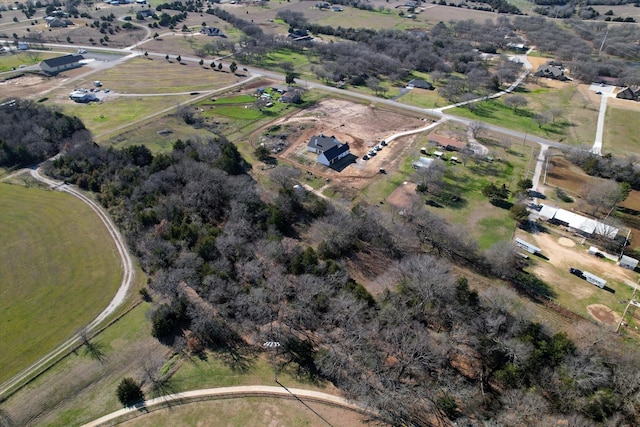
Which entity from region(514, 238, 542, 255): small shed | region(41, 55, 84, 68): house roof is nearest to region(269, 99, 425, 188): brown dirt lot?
region(514, 238, 542, 255): small shed

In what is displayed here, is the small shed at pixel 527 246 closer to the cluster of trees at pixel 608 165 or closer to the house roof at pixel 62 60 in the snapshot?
the cluster of trees at pixel 608 165

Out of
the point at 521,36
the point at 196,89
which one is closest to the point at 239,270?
the point at 196,89

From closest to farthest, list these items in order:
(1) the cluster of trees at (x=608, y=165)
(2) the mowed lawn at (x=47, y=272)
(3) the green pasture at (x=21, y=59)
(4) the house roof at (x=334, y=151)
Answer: (2) the mowed lawn at (x=47, y=272) < (1) the cluster of trees at (x=608, y=165) < (4) the house roof at (x=334, y=151) < (3) the green pasture at (x=21, y=59)

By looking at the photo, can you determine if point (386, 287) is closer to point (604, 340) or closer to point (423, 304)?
point (423, 304)

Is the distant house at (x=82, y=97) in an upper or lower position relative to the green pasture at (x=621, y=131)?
lower

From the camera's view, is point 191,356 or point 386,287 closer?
point 191,356

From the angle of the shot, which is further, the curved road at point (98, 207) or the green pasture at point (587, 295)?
the green pasture at point (587, 295)

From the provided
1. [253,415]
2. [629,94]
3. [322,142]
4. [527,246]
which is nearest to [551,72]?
[629,94]

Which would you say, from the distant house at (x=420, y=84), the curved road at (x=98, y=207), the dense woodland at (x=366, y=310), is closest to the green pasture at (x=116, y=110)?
the curved road at (x=98, y=207)
